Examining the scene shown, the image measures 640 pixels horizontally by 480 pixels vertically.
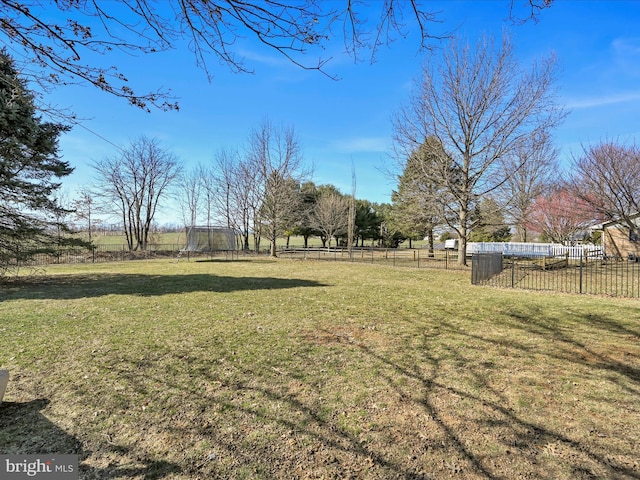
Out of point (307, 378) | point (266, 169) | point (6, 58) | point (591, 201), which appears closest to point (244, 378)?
point (307, 378)

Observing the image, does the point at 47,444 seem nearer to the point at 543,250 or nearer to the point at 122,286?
the point at 122,286

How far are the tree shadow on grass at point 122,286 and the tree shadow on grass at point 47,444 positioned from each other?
623 centimetres

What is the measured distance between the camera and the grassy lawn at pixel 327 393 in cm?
234

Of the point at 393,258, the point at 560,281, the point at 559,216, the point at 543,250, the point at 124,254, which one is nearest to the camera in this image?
the point at 560,281

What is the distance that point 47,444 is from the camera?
2.56 meters

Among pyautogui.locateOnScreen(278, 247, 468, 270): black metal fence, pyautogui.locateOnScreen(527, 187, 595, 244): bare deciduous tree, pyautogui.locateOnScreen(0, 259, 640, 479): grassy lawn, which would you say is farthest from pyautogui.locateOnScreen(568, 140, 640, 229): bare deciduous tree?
pyautogui.locateOnScreen(0, 259, 640, 479): grassy lawn

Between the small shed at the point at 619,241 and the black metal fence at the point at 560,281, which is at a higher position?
the small shed at the point at 619,241

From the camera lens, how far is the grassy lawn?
92.0 inches

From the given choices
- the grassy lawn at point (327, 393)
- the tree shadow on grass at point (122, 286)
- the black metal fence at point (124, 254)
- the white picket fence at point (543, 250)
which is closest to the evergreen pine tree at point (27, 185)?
the tree shadow on grass at point (122, 286)

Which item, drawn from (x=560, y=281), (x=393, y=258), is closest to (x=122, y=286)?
(x=560, y=281)

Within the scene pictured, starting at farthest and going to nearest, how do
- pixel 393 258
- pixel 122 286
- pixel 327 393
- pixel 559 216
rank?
pixel 393 258 → pixel 559 216 → pixel 122 286 → pixel 327 393

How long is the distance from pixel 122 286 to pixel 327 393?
396 inches

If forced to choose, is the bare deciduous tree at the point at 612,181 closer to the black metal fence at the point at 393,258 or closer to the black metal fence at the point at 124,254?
the black metal fence at the point at 393,258

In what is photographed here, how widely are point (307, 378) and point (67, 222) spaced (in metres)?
13.5
